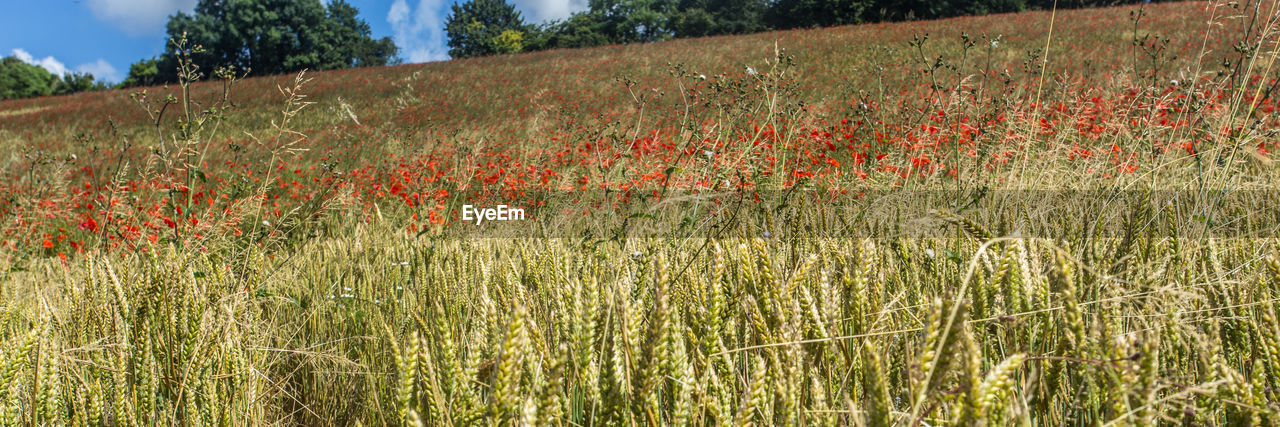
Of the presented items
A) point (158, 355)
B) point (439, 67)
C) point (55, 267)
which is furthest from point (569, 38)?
point (158, 355)

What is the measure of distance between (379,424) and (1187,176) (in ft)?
13.6

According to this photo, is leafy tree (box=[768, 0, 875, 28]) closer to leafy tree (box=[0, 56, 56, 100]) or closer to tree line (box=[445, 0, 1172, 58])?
tree line (box=[445, 0, 1172, 58])

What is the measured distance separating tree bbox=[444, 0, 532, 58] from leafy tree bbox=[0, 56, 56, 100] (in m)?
29.5

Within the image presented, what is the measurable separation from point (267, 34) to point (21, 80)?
22932 millimetres

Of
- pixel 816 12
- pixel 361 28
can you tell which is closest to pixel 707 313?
pixel 816 12

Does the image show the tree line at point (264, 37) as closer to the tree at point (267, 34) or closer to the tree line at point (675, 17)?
the tree at point (267, 34)

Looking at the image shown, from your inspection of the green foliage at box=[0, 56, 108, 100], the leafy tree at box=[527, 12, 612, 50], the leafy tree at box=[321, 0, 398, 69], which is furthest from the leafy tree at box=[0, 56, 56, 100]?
the leafy tree at box=[527, 12, 612, 50]

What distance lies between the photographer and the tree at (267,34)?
145 feet

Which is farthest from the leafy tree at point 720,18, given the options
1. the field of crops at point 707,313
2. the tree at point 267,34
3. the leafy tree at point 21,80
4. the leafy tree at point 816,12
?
the leafy tree at point 21,80

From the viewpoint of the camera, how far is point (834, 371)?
1.10m

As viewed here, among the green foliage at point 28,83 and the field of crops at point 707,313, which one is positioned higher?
the green foliage at point 28,83

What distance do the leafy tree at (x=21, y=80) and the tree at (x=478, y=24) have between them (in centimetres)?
2953

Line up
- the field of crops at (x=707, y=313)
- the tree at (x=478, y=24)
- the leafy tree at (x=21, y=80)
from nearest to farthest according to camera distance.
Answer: the field of crops at (x=707, y=313), the leafy tree at (x=21, y=80), the tree at (x=478, y=24)

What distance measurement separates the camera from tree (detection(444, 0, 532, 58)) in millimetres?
55062
